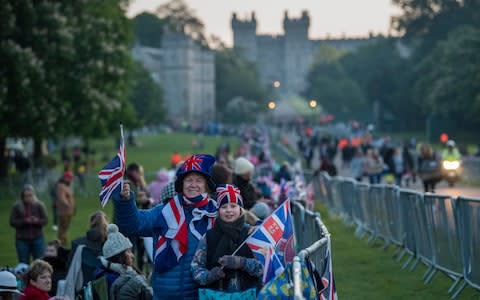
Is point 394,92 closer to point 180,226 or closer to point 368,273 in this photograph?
point 368,273

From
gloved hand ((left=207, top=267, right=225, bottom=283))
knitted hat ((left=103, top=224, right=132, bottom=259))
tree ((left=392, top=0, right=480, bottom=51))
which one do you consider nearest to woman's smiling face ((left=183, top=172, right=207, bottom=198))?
gloved hand ((left=207, top=267, right=225, bottom=283))

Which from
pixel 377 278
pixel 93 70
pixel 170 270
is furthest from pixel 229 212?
pixel 93 70

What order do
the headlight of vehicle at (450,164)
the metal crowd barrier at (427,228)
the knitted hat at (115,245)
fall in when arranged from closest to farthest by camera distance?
the knitted hat at (115,245) → the metal crowd barrier at (427,228) → the headlight of vehicle at (450,164)

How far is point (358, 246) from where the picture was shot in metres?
21.4

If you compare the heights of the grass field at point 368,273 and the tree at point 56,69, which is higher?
the tree at point 56,69

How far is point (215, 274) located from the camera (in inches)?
348

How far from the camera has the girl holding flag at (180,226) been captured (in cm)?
911

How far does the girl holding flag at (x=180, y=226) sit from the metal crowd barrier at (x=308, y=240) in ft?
2.49

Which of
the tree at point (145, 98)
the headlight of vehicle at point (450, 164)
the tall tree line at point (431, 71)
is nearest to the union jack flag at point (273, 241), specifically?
the headlight of vehicle at point (450, 164)

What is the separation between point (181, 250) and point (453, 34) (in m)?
87.1

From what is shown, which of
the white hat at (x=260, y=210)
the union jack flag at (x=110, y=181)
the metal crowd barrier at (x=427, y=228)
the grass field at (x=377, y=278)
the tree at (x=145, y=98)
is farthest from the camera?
the tree at (x=145, y=98)

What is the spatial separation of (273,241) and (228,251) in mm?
343

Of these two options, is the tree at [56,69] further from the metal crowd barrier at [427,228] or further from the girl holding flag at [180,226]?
the girl holding flag at [180,226]

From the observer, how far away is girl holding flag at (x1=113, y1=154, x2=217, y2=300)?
9.11 meters
